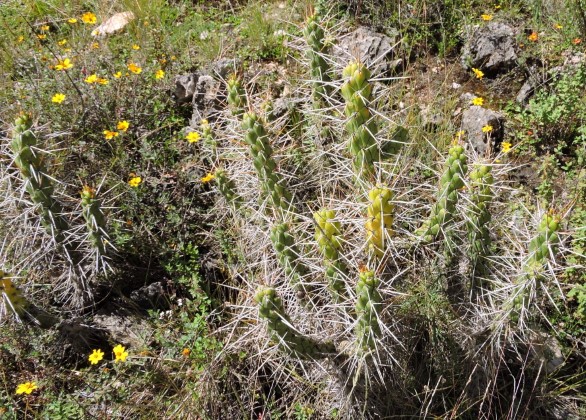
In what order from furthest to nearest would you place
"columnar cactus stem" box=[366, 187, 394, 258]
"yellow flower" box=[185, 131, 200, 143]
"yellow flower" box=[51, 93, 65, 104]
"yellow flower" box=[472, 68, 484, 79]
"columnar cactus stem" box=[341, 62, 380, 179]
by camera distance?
"yellow flower" box=[472, 68, 484, 79] < "yellow flower" box=[51, 93, 65, 104] < "yellow flower" box=[185, 131, 200, 143] < "columnar cactus stem" box=[341, 62, 380, 179] < "columnar cactus stem" box=[366, 187, 394, 258]

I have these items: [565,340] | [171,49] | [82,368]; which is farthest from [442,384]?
[171,49]

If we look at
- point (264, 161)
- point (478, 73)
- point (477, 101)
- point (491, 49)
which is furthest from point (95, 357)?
point (491, 49)

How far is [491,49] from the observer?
14.7 ft

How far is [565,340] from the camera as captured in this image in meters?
3.00

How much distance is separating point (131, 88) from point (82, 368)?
2255 mm

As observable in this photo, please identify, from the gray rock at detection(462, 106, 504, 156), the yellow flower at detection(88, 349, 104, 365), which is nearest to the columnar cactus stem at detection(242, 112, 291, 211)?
the yellow flower at detection(88, 349, 104, 365)

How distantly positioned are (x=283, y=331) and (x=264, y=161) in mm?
895

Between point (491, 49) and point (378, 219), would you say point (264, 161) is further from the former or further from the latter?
point (491, 49)

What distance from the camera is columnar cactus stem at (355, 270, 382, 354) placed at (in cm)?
207

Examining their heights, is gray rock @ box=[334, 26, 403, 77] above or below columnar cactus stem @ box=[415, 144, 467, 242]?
below

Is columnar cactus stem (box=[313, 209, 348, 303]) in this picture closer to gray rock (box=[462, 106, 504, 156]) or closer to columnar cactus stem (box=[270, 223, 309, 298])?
columnar cactus stem (box=[270, 223, 309, 298])

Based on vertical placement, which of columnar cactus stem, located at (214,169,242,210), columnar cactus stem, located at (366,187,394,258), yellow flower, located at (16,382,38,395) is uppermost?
columnar cactus stem, located at (366,187,394,258)

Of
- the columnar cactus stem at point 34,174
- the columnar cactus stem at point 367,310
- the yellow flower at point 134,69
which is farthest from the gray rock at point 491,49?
the columnar cactus stem at point 34,174

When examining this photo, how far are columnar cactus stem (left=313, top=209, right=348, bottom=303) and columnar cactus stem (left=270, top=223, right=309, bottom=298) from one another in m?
0.16
